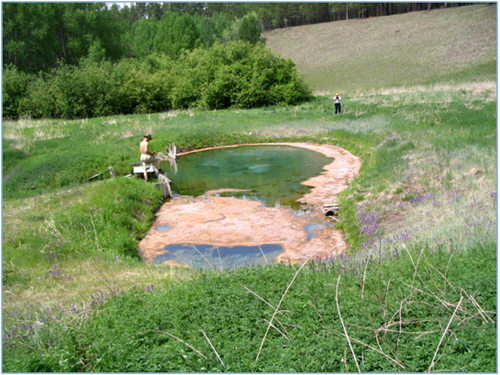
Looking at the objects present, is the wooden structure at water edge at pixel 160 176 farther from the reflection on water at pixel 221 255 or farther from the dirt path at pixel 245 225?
the reflection on water at pixel 221 255

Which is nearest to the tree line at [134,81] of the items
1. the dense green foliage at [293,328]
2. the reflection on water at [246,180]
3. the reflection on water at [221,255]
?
the reflection on water at [246,180]

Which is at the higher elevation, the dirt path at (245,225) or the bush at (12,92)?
the bush at (12,92)

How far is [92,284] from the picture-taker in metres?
6.46

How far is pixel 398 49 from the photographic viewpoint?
214ft

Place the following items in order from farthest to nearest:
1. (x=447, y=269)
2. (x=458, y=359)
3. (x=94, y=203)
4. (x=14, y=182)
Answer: (x=14, y=182)
(x=94, y=203)
(x=447, y=269)
(x=458, y=359)

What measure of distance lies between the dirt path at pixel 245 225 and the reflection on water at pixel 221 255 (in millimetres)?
198

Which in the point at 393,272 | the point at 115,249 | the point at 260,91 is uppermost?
the point at 260,91

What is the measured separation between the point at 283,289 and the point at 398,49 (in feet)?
222

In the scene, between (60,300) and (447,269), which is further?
(60,300)

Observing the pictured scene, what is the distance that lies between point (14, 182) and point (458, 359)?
17.5 meters

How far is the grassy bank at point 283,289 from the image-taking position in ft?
13.1

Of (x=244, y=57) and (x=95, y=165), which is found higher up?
(x=244, y=57)

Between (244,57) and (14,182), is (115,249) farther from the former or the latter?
(244,57)

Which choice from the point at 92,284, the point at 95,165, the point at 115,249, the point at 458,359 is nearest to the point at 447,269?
the point at 458,359
